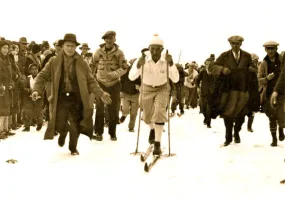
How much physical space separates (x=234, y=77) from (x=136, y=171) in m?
3.54

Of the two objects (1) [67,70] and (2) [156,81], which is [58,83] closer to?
(1) [67,70]

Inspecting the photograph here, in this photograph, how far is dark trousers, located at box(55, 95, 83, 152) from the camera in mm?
8383

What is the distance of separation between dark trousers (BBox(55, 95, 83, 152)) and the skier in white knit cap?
4.00 feet

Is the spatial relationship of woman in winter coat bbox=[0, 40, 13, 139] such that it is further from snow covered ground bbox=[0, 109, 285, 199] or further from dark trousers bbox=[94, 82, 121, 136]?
dark trousers bbox=[94, 82, 121, 136]

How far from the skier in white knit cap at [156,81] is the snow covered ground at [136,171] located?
29.5 inches

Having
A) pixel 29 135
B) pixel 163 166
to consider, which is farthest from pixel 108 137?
pixel 163 166

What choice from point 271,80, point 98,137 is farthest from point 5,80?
point 271,80

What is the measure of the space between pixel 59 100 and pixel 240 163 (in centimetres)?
334

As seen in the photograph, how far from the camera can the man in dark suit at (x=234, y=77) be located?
31.3 ft

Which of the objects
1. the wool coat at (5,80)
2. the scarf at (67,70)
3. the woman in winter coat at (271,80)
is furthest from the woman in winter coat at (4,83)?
the woman in winter coat at (271,80)

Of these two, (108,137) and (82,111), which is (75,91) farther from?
(108,137)

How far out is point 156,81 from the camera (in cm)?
858

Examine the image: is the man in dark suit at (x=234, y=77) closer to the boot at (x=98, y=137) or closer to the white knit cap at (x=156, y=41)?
the white knit cap at (x=156, y=41)

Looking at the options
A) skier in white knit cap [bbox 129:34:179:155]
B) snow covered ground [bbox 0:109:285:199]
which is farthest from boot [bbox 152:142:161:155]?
snow covered ground [bbox 0:109:285:199]
